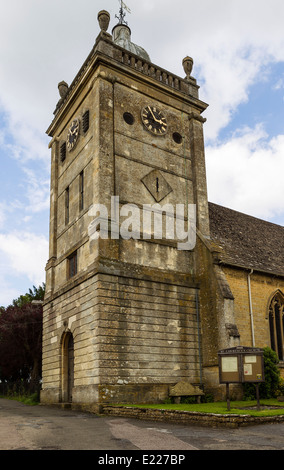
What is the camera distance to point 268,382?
18953mm

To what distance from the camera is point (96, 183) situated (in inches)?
795

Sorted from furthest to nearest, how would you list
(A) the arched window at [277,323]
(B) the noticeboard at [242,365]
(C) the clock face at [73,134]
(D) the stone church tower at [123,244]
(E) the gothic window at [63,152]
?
1. (E) the gothic window at [63,152]
2. (C) the clock face at [73,134]
3. (A) the arched window at [277,323]
4. (D) the stone church tower at [123,244]
5. (B) the noticeboard at [242,365]

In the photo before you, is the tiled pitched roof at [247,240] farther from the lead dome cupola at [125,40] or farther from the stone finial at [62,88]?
the stone finial at [62,88]

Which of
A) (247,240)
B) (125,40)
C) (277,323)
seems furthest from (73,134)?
(277,323)

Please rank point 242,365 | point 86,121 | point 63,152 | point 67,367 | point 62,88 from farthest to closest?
1. point 62,88
2. point 63,152
3. point 86,121
4. point 67,367
5. point 242,365

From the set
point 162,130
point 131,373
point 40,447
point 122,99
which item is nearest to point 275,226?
point 162,130

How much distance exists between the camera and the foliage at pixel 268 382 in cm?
1856

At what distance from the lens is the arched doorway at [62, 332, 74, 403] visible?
68.7 feet

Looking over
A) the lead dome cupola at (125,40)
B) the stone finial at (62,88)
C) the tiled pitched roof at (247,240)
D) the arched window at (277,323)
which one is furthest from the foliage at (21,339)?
the lead dome cupola at (125,40)

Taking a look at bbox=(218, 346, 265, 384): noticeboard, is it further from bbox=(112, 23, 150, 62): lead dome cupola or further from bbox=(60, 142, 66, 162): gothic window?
bbox=(112, 23, 150, 62): lead dome cupola

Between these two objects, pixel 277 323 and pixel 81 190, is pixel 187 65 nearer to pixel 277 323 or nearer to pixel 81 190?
pixel 81 190

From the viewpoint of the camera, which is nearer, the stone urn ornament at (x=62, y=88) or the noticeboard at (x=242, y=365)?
the noticeboard at (x=242, y=365)

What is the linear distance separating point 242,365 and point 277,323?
428 inches

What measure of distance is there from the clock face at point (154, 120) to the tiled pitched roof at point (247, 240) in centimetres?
596
